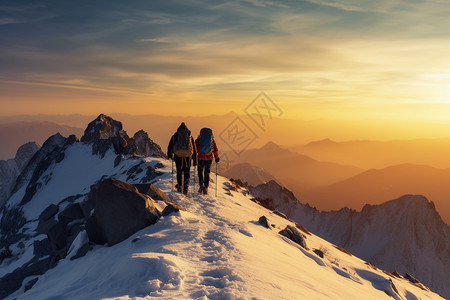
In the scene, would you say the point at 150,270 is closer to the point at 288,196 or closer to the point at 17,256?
the point at 17,256

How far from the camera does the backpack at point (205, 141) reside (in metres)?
15.9

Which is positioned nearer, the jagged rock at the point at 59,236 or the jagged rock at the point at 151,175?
the jagged rock at the point at 59,236

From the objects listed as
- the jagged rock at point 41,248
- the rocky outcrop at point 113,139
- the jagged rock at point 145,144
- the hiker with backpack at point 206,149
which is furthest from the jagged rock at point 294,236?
the jagged rock at point 145,144

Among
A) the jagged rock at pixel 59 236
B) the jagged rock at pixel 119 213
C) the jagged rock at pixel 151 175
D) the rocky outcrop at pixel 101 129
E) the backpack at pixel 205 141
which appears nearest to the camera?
the jagged rock at pixel 119 213

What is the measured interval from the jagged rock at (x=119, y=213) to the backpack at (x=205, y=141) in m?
5.68

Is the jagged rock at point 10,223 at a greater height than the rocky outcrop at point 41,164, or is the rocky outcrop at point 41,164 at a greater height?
the rocky outcrop at point 41,164

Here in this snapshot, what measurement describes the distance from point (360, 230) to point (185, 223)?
8693 centimetres

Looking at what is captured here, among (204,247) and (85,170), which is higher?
(204,247)

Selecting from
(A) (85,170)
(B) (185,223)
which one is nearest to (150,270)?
(B) (185,223)

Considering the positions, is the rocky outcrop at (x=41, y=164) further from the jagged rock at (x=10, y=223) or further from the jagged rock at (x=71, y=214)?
the jagged rock at (x=71, y=214)

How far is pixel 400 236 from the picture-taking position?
79375 millimetres

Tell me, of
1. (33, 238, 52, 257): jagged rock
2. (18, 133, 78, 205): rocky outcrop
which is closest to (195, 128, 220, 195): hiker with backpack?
(33, 238, 52, 257): jagged rock

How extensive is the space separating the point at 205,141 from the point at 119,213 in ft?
21.8

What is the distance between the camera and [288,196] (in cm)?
9838
